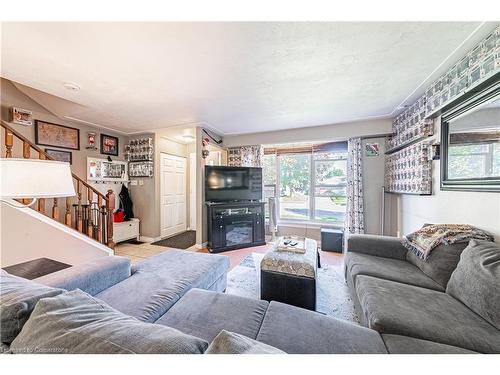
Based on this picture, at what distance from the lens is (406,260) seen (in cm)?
189

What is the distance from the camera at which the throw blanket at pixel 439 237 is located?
1.49 m

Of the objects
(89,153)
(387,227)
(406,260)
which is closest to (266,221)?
(387,227)

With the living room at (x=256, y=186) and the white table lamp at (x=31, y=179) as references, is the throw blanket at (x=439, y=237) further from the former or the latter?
the white table lamp at (x=31, y=179)

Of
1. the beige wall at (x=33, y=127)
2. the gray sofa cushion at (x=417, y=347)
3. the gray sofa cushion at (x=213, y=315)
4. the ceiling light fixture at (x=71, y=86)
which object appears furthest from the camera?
the beige wall at (x=33, y=127)

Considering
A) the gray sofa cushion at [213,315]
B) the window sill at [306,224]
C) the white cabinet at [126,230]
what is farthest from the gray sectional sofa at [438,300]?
the white cabinet at [126,230]

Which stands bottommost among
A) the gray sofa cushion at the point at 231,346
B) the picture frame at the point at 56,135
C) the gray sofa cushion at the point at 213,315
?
the gray sofa cushion at the point at 213,315

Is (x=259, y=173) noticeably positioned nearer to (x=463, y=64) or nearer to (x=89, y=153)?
(x=463, y=64)

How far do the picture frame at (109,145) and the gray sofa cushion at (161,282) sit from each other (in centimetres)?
313

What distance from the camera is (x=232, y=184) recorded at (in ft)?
12.3

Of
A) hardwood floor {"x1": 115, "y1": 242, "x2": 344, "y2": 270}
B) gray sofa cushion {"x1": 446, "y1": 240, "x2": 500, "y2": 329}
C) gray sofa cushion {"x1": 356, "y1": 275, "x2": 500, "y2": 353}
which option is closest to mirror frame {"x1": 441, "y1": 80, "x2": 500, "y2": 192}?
gray sofa cushion {"x1": 446, "y1": 240, "x2": 500, "y2": 329}

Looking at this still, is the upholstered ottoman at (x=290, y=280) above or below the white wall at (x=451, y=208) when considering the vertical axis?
below

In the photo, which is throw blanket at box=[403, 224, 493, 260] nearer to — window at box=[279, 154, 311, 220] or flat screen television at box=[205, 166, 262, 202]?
window at box=[279, 154, 311, 220]

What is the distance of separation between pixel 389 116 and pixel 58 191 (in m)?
4.10

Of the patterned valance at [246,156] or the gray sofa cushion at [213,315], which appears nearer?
the gray sofa cushion at [213,315]
